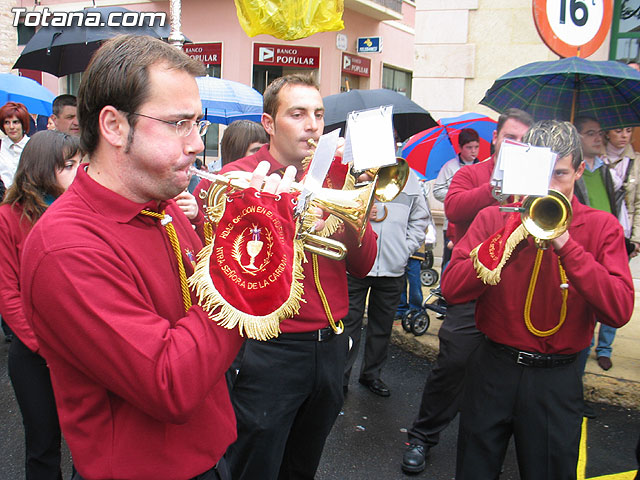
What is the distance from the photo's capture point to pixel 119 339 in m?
1.29

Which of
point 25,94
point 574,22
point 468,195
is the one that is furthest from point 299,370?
point 25,94

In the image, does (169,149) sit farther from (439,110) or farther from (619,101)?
(439,110)

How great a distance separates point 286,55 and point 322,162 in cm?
1405

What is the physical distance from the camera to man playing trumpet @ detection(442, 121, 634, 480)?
2.30 m

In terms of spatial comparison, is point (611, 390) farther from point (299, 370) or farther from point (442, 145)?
point (442, 145)

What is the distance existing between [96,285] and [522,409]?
5.90ft

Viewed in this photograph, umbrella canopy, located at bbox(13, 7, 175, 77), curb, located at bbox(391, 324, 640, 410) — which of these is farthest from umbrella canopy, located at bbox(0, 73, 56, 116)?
curb, located at bbox(391, 324, 640, 410)

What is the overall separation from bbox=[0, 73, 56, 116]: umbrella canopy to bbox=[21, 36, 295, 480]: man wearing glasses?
6.13 m

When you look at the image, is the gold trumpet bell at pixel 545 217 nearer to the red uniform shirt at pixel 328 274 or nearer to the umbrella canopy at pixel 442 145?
the red uniform shirt at pixel 328 274

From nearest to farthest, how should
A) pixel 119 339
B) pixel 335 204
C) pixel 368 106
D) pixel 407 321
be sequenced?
pixel 119 339, pixel 335 204, pixel 368 106, pixel 407 321

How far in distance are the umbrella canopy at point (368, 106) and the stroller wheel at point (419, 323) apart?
188 cm

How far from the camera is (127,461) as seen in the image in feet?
4.66

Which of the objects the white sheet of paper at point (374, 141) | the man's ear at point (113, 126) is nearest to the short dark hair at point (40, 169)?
the man's ear at point (113, 126)

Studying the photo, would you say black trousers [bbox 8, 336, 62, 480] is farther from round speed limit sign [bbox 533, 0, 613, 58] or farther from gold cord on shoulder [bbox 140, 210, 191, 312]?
round speed limit sign [bbox 533, 0, 613, 58]
